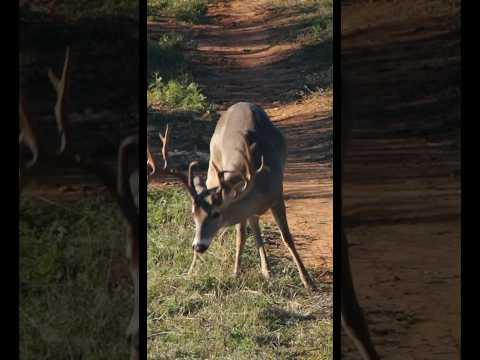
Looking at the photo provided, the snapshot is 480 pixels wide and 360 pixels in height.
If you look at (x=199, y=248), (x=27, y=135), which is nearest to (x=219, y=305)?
(x=199, y=248)

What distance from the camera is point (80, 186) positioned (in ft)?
12.2

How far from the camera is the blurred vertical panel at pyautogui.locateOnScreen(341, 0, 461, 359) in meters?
3.79

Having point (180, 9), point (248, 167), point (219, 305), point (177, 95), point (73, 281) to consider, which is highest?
point (180, 9)

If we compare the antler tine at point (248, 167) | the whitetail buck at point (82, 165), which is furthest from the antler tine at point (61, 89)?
the antler tine at point (248, 167)

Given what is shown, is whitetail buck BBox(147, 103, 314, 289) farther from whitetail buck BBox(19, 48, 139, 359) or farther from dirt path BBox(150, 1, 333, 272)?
whitetail buck BBox(19, 48, 139, 359)

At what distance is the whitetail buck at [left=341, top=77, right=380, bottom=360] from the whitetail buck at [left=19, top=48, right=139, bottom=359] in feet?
3.19

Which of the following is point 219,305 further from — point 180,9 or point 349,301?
point 180,9

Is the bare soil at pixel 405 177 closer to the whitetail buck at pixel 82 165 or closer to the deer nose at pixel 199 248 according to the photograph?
the deer nose at pixel 199 248

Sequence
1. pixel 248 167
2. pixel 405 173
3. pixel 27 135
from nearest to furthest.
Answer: pixel 27 135, pixel 405 173, pixel 248 167

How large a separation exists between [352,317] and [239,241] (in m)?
0.70

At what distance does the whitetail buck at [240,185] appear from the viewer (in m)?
4.09

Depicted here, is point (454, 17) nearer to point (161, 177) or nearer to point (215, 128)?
point (215, 128)

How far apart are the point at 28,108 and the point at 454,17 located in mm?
2007

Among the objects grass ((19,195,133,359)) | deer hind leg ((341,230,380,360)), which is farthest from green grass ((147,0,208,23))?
deer hind leg ((341,230,380,360))
